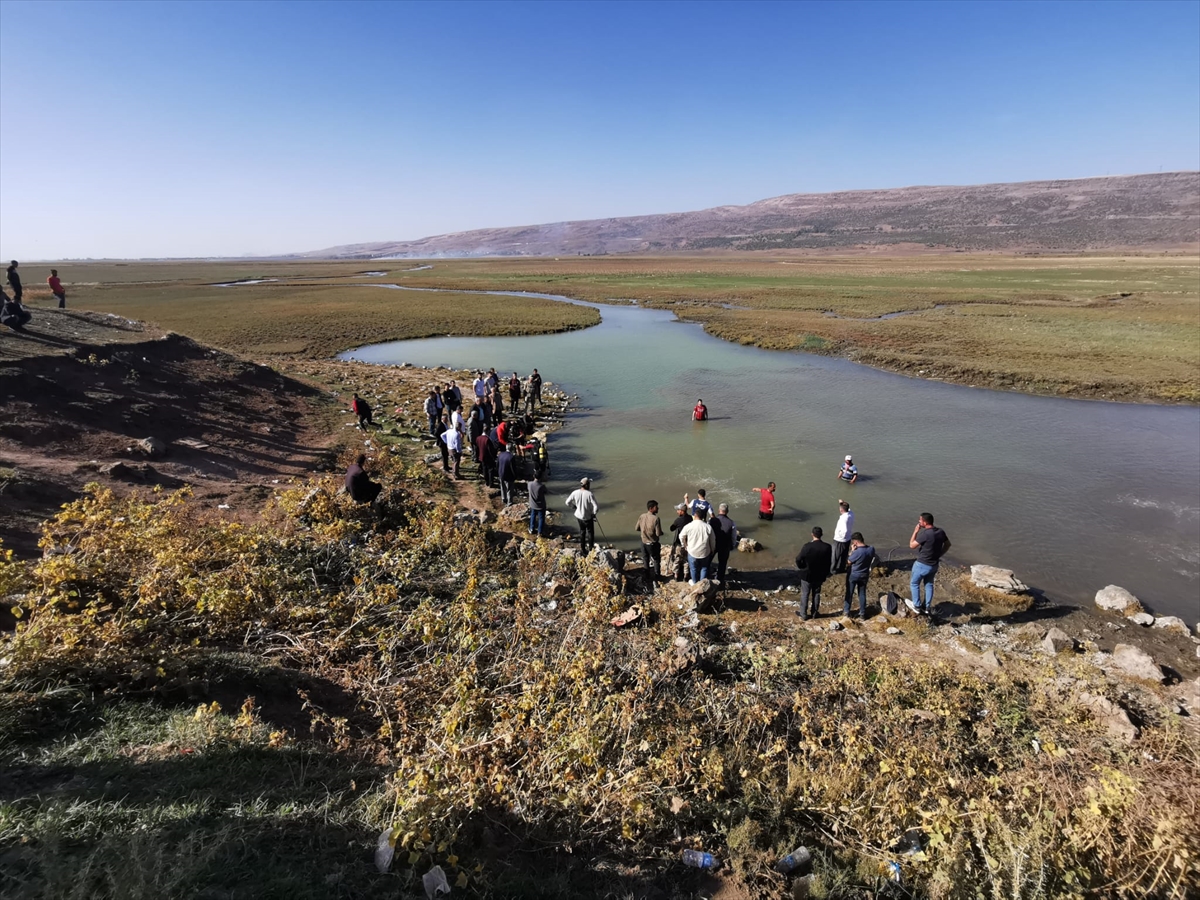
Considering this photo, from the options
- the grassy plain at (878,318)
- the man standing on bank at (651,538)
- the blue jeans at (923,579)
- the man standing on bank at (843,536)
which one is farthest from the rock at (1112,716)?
the grassy plain at (878,318)

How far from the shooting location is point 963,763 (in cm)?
562

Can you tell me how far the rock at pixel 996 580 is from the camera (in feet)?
31.6

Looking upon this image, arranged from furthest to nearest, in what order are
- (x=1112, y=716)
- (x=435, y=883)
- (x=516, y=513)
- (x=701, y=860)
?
1. (x=516, y=513)
2. (x=1112, y=716)
3. (x=701, y=860)
4. (x=435, y=883)

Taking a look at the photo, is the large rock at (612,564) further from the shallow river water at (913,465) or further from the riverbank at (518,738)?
the shallow river water at (913,465)

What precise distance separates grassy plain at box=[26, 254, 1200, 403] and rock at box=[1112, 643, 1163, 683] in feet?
68.7

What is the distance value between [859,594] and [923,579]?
3.98 ft

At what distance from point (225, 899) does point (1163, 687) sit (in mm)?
10290

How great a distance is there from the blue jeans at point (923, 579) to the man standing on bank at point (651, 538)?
4.24m

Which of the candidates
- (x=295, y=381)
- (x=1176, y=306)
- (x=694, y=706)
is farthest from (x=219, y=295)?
(x=1176, y=306)

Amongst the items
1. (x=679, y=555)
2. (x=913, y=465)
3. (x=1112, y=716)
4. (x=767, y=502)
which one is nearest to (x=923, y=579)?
(x=1112, y=716)

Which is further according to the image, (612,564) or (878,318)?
(878,318)

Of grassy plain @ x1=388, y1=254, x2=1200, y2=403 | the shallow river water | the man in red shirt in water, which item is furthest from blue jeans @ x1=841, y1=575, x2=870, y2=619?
grassy plain @ x1=388, y1=254, x2=1200, y2=403

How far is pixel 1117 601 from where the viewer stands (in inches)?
364

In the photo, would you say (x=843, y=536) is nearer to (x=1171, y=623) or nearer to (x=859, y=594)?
(x=859, y=594)
